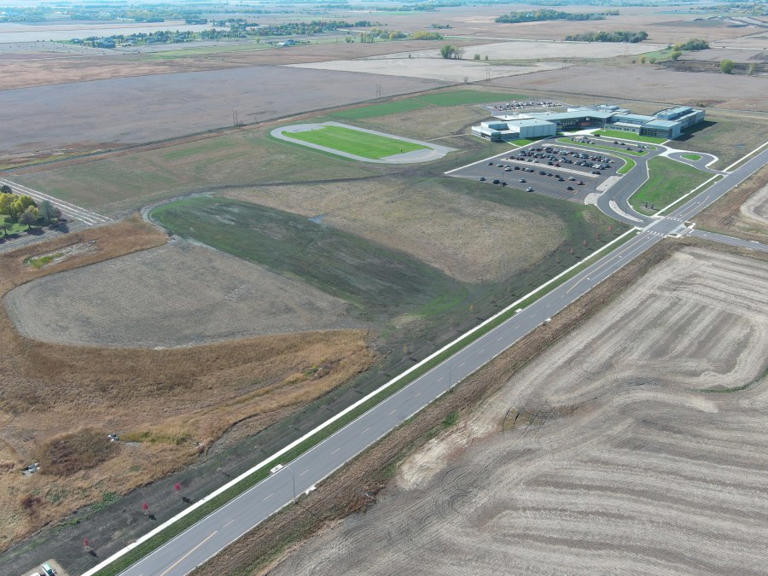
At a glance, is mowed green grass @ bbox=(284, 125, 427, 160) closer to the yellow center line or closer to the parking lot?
the parking lot

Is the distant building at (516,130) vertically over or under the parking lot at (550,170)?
over

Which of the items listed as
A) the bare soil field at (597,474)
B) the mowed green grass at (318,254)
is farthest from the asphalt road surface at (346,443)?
the mowed green grass at (318,254)

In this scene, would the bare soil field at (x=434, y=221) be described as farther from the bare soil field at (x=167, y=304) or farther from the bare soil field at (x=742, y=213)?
the bare soil field at (x=742, y=213)

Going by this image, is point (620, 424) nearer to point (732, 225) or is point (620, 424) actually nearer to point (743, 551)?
point (743, 551)

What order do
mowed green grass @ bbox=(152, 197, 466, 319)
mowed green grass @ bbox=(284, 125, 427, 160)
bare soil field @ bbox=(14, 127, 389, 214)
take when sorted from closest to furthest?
mowed green grass @ bbox=(152, 197, 466, 319), bare soil field @ bbox=(14, 127, 389, 214), mowed green grass @ bbox=(284, 125, 427, 160)

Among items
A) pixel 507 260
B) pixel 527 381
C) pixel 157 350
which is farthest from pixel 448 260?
pixel 157 350

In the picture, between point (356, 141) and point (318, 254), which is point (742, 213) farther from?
point (356, 141)

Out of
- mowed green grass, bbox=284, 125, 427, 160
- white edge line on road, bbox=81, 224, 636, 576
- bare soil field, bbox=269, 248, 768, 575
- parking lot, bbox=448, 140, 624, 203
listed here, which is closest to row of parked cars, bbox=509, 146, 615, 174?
parking lot, bbox=448, 140, 624, 203
